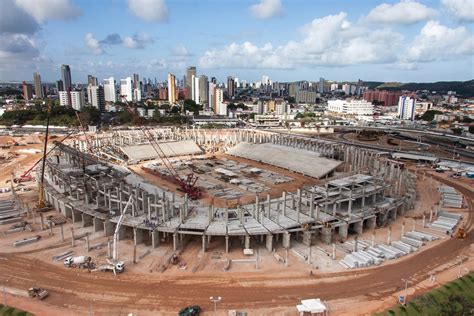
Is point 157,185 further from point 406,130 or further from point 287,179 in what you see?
point 406,130

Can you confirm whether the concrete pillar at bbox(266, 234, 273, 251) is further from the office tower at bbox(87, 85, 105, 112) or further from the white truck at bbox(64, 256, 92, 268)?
the office tower at bbox(87, 85, 105, 112)

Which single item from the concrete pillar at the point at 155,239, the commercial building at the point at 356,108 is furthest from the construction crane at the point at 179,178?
the commercial building at the point at 356,108

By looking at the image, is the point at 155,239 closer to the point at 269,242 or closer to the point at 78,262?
the point at 78,262

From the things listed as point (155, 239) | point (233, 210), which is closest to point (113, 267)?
point (155, 239)

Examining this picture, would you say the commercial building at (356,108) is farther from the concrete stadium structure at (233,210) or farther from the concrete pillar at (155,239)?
the concrete pillar at (155,239)

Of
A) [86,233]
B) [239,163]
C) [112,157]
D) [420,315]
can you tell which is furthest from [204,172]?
[420,315]

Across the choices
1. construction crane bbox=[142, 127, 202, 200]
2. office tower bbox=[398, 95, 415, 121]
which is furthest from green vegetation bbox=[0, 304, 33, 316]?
office tower bbox=[398, 95, 415, 121]
